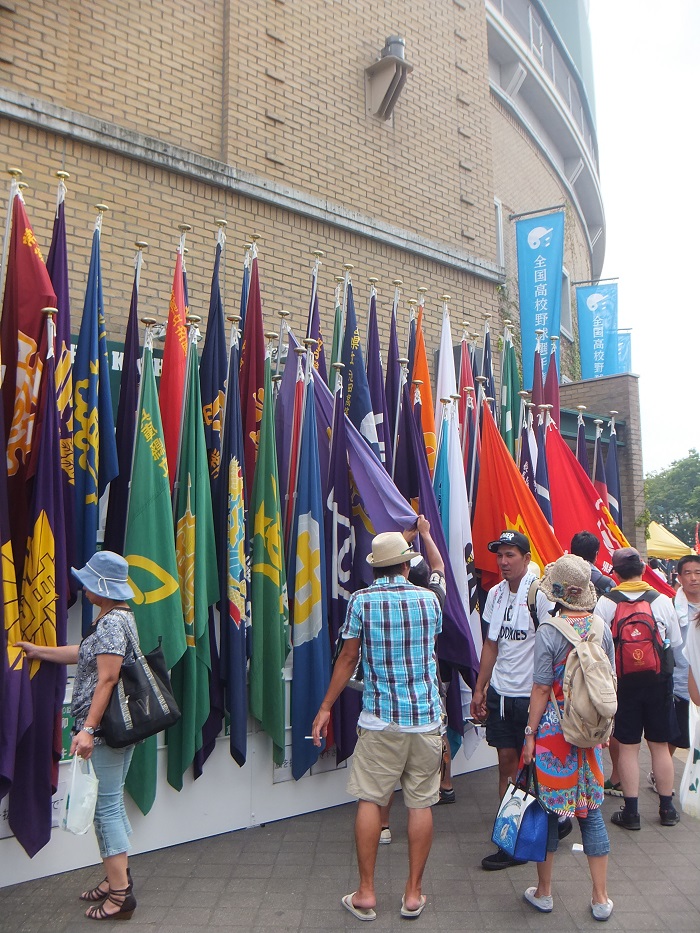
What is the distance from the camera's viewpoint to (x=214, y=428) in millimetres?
5359

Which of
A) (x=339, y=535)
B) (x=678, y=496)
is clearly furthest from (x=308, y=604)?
(x=678, y=496)

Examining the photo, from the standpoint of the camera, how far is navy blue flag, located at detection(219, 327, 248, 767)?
4910 millimetres

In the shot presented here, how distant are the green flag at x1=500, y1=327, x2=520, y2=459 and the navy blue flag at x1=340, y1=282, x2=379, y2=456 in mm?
2412

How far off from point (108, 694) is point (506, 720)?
248 centimetres

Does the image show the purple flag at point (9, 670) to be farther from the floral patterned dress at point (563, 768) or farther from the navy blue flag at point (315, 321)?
the navy blue flag at point (315, 321)

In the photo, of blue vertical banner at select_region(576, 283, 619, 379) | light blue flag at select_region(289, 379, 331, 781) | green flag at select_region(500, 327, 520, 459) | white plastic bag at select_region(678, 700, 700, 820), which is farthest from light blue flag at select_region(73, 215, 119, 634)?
blue vertical banner at select_region(576, 283, 619, 379)

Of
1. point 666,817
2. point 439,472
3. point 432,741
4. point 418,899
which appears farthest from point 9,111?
point 666,817

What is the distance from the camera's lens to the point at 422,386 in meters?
7.10

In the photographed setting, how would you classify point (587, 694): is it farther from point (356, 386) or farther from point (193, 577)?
point (356, 386)

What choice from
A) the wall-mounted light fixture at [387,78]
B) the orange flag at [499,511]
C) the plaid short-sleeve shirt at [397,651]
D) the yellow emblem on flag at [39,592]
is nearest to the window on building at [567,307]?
the wall-mounted light fixture at [387,78]

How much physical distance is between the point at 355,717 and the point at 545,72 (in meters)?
16.4

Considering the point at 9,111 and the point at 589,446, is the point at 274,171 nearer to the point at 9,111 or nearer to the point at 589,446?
the point at 9,111

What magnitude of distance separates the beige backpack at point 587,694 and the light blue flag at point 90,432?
2901 mm

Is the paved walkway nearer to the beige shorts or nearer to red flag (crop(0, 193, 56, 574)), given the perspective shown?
the beige shorts
